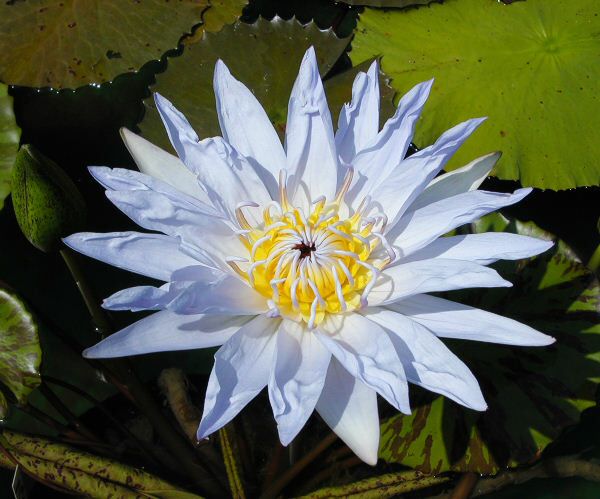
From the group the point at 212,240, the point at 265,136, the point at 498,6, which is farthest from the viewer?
the point at 498,6

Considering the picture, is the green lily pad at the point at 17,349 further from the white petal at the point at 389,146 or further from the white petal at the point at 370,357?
the white petal at the point at 389,146

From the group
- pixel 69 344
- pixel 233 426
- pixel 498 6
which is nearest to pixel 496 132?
pixel 498 6

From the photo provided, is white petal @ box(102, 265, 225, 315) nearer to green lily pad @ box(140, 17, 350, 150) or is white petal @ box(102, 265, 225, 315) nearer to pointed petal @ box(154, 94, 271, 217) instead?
pointed petal @ box(154, 94, 271, 217)

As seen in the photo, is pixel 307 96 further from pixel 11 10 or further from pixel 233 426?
pixel 11 10

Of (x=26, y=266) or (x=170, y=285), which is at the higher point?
(x=170, y=285)

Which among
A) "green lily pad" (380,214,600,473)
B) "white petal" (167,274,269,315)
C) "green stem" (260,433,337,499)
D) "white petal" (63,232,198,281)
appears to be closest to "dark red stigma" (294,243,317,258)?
"white petal" (167,274,269,315)

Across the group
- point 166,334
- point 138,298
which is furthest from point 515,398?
point 138,298

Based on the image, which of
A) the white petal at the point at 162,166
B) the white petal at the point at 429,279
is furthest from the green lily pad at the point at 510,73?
the white petal at the point at 162,166
